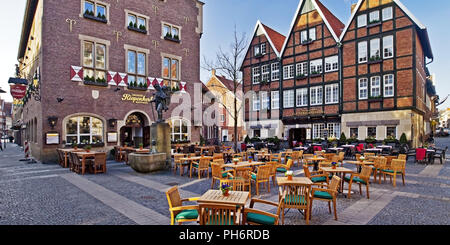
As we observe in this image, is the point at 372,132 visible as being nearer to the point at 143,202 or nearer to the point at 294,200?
the point at 294,200

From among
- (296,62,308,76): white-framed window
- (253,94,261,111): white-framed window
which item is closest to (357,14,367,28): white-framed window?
(296,62,308,76): white-framed window

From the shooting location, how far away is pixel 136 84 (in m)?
18.2

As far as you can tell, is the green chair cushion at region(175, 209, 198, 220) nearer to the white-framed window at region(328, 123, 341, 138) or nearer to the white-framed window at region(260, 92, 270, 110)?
the white-framed window at region(328, 123, 341, 138)

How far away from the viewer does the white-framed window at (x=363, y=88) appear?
68.2 feet

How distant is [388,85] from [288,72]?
862cm

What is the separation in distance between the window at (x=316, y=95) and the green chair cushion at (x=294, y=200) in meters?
19.6

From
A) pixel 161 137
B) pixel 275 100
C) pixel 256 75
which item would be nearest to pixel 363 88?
pixel 275 100

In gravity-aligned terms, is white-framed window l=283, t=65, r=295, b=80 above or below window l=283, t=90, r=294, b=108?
above

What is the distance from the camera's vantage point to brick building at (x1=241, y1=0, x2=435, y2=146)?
19109 mm

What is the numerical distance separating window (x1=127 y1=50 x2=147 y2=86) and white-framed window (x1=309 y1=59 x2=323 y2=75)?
48.1 ft

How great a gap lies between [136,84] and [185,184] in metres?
11.5

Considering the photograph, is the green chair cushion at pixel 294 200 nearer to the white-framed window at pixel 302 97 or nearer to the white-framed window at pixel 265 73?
the white-framed window at pixel 302 97

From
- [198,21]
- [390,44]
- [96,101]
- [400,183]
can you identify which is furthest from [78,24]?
[390,44]

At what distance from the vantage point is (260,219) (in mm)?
3990
